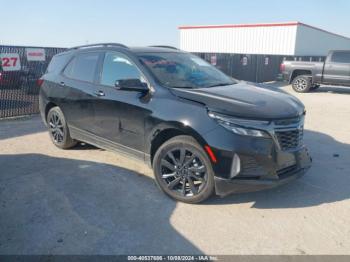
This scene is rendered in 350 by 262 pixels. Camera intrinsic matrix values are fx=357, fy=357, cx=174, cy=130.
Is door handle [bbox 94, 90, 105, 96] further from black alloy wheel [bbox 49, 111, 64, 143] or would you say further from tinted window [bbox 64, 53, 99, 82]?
black alloy wheel [bbox 49, 111, 64, 143]

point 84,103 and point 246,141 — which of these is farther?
point 84,103

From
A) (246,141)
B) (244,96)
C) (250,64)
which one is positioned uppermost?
(244,96)

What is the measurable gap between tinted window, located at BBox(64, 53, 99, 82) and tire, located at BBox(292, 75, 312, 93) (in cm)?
1271

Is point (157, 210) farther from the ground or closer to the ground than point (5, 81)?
closer to the ground

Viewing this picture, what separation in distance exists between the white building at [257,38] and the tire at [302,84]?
57.8ft

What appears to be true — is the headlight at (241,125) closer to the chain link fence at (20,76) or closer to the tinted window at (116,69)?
the tinted window at (116,69)

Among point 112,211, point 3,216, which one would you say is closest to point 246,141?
point 112,211

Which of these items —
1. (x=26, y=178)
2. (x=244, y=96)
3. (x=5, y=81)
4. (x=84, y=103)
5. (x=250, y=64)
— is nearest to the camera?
(x=244, y=96)

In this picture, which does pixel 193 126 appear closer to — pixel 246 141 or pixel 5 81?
pixel 246 141

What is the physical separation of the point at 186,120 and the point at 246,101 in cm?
72

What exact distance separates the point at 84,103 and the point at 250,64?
1632 cm

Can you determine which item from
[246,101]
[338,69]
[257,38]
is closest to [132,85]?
[246,101]

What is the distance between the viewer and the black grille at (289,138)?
395cm

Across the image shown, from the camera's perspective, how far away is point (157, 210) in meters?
4.03
